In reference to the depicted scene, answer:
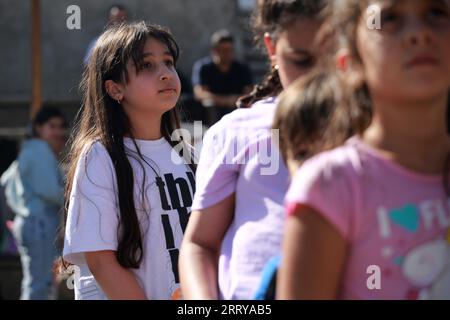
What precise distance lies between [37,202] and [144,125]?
4194mm

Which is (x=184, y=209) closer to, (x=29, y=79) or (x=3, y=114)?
(x=3, y=114)

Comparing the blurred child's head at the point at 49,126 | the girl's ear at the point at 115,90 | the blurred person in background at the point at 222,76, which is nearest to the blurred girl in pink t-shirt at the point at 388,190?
the girl's ear at the point at 115,90

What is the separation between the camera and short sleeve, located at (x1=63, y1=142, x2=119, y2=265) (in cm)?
307

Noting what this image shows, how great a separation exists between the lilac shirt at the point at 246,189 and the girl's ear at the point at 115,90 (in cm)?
106

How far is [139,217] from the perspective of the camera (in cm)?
320

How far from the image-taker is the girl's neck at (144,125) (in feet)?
11.2

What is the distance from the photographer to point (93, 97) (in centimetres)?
352

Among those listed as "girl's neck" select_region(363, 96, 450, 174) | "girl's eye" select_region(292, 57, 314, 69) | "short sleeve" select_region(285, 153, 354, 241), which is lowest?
"short sleeve" select_region(285, 153, 354, 241)

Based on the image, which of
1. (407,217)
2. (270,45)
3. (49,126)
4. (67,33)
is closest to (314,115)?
(407,217)

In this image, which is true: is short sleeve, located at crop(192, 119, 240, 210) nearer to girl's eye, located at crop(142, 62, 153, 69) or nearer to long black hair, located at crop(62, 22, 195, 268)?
long black hair, located at crop(62, 22, 195, 268)

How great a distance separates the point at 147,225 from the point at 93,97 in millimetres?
582

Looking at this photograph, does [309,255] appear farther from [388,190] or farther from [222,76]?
[222,76]

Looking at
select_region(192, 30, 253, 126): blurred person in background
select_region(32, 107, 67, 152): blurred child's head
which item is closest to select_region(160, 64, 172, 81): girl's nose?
select_region(32, 107, 67, 152): blurred child's head

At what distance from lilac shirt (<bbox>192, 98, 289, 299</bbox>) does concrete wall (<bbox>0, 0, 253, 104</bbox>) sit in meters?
9.95
